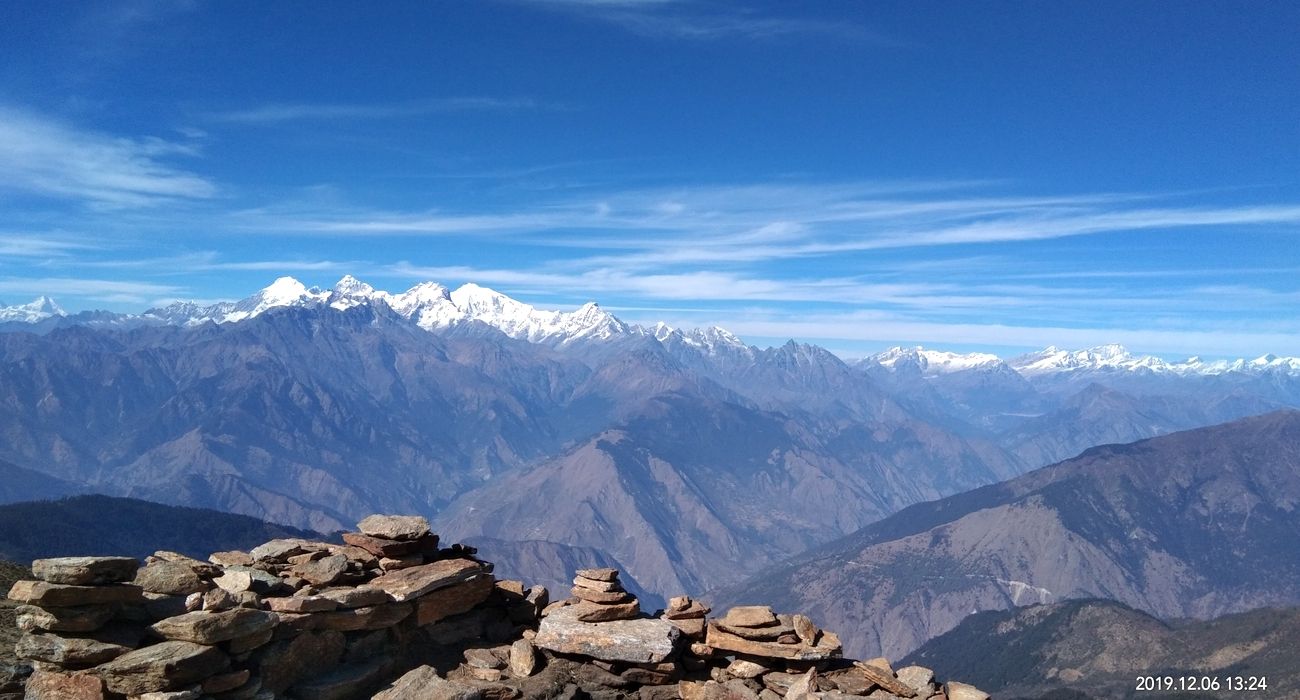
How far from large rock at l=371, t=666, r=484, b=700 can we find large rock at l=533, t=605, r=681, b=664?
4.13m

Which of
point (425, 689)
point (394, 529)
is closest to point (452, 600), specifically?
point (394, 529)

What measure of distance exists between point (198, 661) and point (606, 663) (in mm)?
12654

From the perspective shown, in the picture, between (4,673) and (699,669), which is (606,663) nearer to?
(699,669)

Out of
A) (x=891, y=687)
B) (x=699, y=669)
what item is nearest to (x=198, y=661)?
(x=699, y=669)

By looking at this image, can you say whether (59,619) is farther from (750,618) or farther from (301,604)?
(750,618)

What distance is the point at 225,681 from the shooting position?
66.0 feet

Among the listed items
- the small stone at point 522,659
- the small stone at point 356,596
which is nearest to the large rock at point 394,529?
the small stone at point 356,596

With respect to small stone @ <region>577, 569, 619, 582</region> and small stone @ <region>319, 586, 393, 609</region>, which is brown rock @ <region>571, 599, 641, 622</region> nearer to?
small stone @ <region>577, 569, 619, 582</region>

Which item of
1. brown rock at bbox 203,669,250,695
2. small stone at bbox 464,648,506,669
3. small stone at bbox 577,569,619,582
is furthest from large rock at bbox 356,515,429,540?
brown rock at bbox 203,669,250,695

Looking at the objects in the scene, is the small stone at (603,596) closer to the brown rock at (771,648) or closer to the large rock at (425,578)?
the brown rock at (771,648)

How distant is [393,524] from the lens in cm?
2941

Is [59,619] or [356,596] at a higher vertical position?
[59,619]

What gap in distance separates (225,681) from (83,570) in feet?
16.1

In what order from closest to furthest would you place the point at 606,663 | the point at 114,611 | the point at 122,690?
1. the point at 122,690
2. the point at 114,611
3. the point at 606,663
